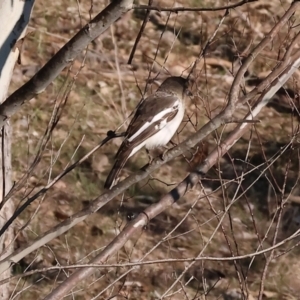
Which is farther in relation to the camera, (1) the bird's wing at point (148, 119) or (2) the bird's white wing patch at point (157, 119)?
(2) the bird's white wing patch at point (157, 119)

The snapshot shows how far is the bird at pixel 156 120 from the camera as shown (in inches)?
167

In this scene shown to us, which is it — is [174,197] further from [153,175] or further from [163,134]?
[153,175]

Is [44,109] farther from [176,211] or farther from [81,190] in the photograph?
[176,211]

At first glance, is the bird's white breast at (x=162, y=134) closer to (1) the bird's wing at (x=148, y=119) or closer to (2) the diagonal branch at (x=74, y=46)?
(1) the bird's wing at (x=148, y=119)

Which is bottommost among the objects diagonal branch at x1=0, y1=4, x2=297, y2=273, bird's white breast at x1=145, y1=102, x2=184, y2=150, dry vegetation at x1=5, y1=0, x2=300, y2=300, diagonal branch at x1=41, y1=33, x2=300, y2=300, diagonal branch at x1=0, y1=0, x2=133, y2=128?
dry vegetation at x1=5, y1=0, x2=300, y2=300

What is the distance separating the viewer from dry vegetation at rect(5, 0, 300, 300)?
5891mm

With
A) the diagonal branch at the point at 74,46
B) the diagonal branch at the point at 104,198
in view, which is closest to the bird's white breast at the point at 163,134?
the diagonal branch at the point at 104,198

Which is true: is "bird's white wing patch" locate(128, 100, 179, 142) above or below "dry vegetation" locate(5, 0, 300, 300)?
above

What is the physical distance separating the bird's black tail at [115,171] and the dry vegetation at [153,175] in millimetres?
799

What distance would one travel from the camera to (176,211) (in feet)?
21.4

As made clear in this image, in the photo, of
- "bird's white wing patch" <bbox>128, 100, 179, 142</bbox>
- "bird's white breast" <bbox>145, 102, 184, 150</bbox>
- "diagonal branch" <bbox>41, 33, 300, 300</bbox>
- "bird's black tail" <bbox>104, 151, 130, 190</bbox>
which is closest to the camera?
"diagonal branch" <bbox>41, 33, 300, 300</bbox>

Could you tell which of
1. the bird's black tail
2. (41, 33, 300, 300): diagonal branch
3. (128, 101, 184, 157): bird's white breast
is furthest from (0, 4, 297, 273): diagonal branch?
(128, 101, 184, 157): bird's white breast

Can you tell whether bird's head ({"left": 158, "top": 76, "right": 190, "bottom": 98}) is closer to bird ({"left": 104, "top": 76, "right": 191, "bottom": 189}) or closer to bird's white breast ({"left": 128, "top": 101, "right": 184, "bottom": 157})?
bird ({"left": 104, "top": 76, "right": 191, "bottom": 189})

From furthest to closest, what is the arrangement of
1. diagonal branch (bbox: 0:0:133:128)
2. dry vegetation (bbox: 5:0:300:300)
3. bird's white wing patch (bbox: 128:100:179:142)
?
dry vegetation (bbox: 5:0:300:300)
bird's white wing patch (bbox: 128:100:179:142)
diagonal branch (bbox: 0:0:133:128)
